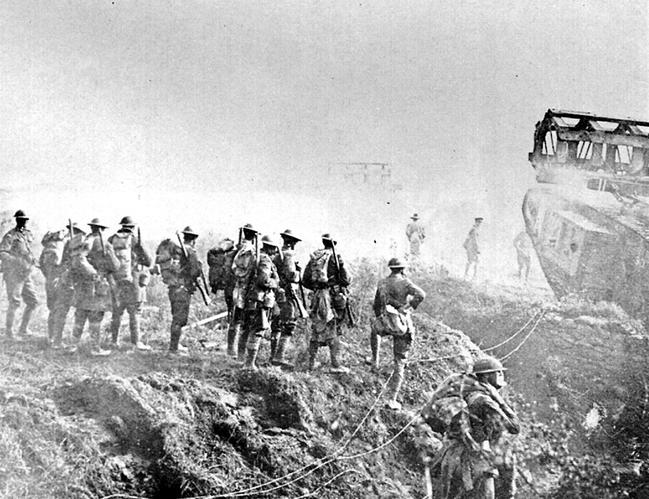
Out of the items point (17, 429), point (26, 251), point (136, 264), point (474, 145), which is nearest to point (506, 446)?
point (17, 429)

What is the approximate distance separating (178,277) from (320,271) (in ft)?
6.11

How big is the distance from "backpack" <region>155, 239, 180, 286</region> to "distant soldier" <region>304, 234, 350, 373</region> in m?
1.71

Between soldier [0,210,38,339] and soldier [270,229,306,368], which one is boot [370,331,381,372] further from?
soldier [0,210,38,339]

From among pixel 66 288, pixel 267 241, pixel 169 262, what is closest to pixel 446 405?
pixel 267 241

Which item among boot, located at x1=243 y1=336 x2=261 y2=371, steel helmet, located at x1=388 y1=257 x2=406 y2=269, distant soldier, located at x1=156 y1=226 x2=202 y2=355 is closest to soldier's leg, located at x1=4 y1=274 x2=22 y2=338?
distant soldier, located at x1=156 y1=226 x2=202 y2=355

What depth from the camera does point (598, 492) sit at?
607 centimetres

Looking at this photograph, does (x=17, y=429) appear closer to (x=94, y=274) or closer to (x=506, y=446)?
(x=94, y=274)

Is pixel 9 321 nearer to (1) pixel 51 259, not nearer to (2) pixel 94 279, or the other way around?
(1) pixel 51 259

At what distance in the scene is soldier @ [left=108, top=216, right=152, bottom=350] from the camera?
273 inches

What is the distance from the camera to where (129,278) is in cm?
693

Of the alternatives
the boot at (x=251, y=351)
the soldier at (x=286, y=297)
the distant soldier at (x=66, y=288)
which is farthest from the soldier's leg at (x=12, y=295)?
the soldier at (x=286, y=297)

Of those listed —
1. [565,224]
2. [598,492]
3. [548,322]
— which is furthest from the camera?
[565,224]

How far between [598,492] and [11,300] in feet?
25.1

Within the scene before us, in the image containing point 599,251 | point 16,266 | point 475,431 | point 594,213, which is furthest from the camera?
point 594,213
